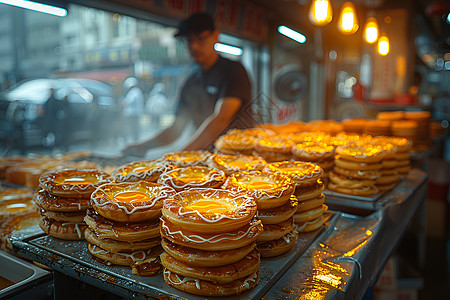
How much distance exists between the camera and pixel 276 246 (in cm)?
140

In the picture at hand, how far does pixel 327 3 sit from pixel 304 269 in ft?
11.1

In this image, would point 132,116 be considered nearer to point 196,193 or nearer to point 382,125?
point 382,125

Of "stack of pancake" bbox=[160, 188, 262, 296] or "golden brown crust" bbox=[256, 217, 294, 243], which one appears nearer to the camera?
"stack of pancake" bbox=[160, 188, 262, 296]

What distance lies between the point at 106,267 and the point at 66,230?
34 cm

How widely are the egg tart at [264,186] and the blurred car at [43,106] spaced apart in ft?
27.1

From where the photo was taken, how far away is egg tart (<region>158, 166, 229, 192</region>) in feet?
4.94

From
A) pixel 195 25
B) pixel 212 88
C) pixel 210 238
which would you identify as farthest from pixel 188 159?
pixel 212 88

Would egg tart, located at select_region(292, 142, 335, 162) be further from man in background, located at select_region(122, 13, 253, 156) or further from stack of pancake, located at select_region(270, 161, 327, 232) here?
man in background, located at select_region(122, 13, 253, 156)

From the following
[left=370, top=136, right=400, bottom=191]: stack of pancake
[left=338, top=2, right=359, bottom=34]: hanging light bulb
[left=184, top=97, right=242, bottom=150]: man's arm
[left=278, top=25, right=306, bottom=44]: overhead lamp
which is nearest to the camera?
[left=370, top=136, right=400, bottom=191]: stack of pancake

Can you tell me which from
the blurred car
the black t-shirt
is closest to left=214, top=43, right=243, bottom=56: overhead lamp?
the black t-shirt

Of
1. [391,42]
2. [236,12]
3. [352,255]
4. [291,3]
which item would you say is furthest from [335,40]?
[352,255]

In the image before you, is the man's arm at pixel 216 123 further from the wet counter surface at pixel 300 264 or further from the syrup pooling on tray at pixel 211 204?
the syrup pooling on tray at pixel 211 204

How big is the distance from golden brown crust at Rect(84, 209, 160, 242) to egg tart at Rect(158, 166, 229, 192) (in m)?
0.24

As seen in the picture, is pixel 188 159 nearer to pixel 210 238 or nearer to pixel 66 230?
pixel 66 230
